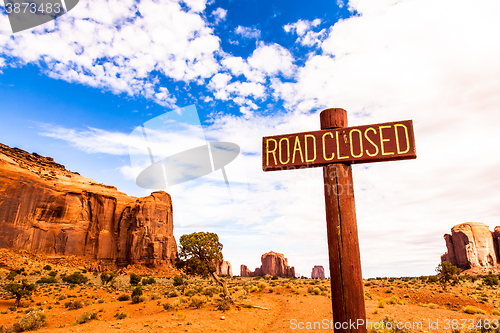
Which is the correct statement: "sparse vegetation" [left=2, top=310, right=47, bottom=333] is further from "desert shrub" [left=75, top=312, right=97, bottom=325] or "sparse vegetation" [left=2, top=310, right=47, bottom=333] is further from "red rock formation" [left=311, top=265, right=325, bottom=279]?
"red rock formation" [left=311, top=265, right=325, bottom=279]

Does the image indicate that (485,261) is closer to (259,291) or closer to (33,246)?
(259,291)

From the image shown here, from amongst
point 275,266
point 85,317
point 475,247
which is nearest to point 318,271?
point 275,266

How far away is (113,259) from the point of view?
6469cm

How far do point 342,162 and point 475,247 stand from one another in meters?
99.9

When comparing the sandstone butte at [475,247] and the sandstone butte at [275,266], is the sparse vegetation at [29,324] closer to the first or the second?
the sandstone butte at [475,247]

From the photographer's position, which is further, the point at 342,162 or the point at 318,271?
the point at 318,271

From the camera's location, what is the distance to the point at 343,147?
306cm

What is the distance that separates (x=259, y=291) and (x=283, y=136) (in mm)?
23554

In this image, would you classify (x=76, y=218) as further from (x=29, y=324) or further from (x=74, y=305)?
(x=29, y=324)

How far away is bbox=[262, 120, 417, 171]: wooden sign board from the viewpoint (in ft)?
9.71

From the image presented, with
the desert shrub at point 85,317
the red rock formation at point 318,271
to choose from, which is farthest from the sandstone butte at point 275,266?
the desert shrub at point 85,317

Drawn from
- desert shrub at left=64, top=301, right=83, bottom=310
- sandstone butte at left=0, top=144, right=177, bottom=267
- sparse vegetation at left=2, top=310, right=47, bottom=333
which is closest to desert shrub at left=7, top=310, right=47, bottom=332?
sparse vegetation at left=2, top=310, right=47, bottom=333

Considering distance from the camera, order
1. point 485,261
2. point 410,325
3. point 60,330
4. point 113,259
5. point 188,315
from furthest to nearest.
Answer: point 485,261, point 113,259, point 188,315, point 60,330, point 410,325

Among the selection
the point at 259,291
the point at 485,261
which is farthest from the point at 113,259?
the point at 485,261
